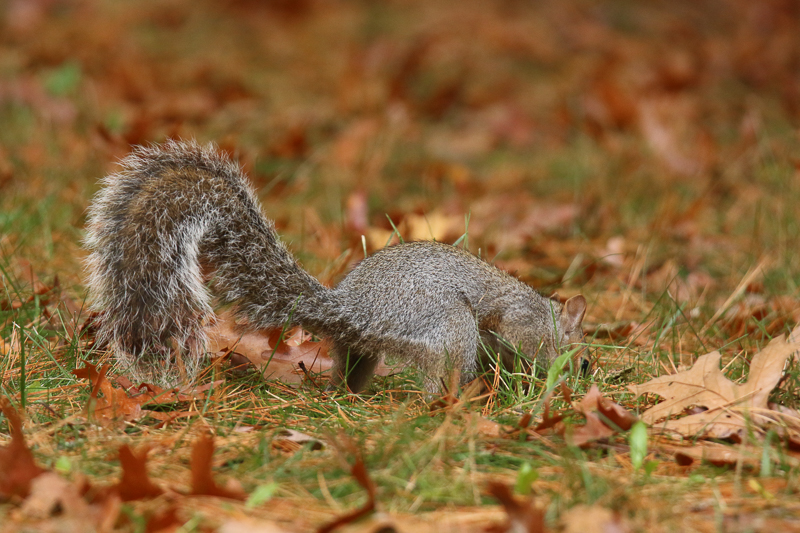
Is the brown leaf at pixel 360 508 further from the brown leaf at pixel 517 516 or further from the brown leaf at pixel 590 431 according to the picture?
the brown leaf at pixel 590 431

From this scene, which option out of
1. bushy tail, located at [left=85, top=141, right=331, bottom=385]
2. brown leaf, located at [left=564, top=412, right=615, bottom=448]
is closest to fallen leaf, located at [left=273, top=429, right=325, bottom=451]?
bushy tail, located at [left=85, top=141, right=331, bottom=385]

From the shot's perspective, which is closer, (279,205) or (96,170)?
(96,170)

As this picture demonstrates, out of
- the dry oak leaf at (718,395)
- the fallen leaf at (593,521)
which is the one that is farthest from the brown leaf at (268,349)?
the fallen leaf at (593,521)

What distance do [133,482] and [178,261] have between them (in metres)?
0.80

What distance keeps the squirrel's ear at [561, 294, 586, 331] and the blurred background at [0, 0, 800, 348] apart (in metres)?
0.53

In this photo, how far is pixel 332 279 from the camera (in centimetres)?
338

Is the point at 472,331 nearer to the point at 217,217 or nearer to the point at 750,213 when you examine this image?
the point at 217,217

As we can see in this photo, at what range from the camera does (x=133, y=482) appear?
1.71 meters

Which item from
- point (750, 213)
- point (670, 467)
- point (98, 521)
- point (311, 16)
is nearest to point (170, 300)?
point (98, 521)

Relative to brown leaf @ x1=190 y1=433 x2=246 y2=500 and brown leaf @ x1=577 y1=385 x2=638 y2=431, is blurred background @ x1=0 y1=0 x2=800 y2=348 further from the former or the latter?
brown leaf @ x1=190 y1=433 x2=246 y2=500

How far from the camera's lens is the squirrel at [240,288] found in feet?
7.77

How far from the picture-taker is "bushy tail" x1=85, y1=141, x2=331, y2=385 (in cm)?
236

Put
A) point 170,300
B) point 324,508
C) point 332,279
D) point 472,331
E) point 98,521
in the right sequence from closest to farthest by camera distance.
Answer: point 98,521 → point 324,508 → point 170,300 → point 472,331 → point 332,279

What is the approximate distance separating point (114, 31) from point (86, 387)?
6.79m
